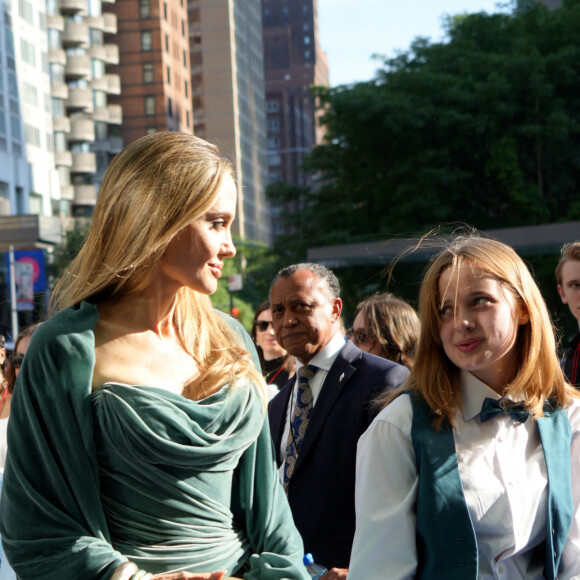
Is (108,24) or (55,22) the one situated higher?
(108,24)

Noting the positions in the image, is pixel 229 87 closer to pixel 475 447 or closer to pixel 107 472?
pixel 475 447

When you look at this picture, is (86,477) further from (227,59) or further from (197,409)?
(227,59)

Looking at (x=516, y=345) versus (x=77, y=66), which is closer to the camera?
(x=516, y=345)

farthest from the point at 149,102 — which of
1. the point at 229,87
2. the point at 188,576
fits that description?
the point at 188,576

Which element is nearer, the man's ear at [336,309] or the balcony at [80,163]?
the man's ear at [336,309]

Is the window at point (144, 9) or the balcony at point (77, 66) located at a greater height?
the window at point (144, 9)

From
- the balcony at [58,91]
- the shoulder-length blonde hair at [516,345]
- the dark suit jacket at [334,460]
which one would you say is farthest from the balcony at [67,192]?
the shoulder-length blonde hair at [516,345]

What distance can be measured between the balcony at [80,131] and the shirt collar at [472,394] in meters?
80.5

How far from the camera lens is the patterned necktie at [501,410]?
284 centimetres

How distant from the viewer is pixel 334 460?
14.0ft

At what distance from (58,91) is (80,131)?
366cm

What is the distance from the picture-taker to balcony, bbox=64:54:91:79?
80562 mm

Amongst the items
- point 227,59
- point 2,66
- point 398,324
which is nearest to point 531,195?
point 398,324

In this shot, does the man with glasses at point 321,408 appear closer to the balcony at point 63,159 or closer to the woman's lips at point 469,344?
the woman's lips at point 469,344
